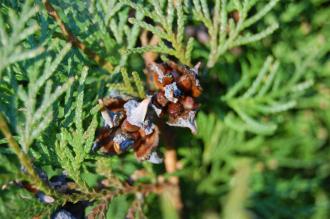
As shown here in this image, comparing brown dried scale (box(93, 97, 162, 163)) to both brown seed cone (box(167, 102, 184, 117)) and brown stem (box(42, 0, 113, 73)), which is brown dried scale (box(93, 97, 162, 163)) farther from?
brown stem (box(42, 0, 113, 73))

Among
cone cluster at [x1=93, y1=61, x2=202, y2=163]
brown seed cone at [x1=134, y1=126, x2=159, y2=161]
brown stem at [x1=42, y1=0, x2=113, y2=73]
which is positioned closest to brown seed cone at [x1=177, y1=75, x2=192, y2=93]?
cone cluster at [x1=93, y1=61, x2=202, y2=163]

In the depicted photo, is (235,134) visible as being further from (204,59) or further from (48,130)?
(48,130)

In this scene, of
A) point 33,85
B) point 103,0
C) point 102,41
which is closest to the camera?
point 33,85

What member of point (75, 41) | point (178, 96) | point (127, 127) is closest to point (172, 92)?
point (178, 96)

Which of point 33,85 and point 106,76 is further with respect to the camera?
point 106,76

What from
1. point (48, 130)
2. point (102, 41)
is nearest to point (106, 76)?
point (102, 41)

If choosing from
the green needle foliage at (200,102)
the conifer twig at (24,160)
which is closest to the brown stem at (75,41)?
the green needle foliage at (200,102)

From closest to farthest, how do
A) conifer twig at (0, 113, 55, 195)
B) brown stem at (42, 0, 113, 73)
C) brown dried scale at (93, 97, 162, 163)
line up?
1. conifer twig at (0, 113, 55, 195)
2. brown dried scale at (93, 97, 162, 163)
3. brown stem at (42, 0, 113, 73)
